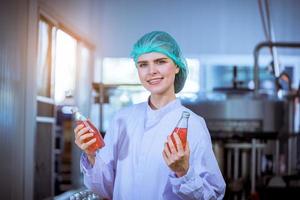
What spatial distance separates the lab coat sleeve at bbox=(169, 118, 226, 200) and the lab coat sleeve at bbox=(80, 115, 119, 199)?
183 millimetres

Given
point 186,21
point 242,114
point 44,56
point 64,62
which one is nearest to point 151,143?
point 186,21

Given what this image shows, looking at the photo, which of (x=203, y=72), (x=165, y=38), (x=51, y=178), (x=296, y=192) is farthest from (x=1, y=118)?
(x=296, y=192)

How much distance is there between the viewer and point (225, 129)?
7.54 feet

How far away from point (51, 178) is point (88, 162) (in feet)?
4.63

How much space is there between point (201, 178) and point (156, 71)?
0.27 meters

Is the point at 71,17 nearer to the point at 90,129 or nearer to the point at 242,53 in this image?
the point at 242,53

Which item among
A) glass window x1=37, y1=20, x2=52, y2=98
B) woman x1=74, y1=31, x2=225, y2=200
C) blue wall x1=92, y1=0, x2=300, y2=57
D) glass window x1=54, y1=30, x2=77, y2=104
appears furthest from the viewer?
glass window x1=37, y1=20, x2=52, y2=98

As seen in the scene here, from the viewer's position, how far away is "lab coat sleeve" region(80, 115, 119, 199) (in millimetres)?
1139

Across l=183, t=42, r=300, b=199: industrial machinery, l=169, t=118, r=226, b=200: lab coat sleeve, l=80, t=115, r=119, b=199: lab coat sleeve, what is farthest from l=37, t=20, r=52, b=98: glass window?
l=169, t=118, r=226, b=200: lab coat sleeve

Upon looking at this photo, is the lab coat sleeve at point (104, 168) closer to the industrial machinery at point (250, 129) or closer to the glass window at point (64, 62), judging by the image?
the glass window at point (64, 62)

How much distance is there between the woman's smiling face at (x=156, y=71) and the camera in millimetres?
1155

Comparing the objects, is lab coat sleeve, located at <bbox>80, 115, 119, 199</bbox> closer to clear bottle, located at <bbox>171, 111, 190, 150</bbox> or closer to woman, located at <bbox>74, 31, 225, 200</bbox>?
woman, located at <bbox>74, 31, 225, 200</bbox>

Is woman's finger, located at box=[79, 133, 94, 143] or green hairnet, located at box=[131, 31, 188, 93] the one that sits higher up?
green hairnet, located at box=[131, 31, 188, 93]

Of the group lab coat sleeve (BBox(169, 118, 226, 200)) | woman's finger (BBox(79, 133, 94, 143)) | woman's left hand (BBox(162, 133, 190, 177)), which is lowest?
lab coat sleeve (BBox(169, 118, 226, 200))
